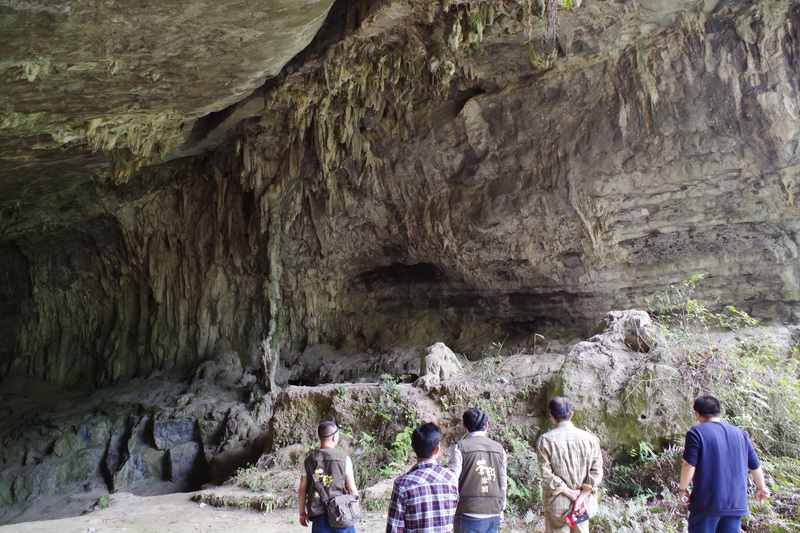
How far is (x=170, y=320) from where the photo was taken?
13.6 metres

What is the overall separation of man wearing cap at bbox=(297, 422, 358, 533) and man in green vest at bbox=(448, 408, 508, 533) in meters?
0.73

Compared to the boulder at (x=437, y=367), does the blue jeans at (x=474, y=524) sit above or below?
below

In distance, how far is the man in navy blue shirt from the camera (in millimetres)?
3197

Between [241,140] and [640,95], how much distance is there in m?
7.38

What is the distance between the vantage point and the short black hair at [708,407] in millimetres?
3325

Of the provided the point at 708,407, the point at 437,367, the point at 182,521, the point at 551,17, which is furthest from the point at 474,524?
the point at 551,17

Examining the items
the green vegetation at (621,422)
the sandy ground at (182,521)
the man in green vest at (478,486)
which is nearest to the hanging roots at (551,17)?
the green vegetation at (621,422)

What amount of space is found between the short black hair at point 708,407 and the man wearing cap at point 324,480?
2.20 metres

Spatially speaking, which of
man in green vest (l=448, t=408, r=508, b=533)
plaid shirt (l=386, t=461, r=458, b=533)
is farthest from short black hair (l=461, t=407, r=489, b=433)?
plaid shirt (l=386, t=461, r=458, b=533)

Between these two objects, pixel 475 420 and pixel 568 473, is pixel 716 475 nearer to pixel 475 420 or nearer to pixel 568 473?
pixel 568 473

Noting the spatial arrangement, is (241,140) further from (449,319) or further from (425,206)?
(449,319)

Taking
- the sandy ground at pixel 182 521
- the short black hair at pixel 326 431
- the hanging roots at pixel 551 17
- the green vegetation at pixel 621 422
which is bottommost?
the sandy ground at pixel 182 521

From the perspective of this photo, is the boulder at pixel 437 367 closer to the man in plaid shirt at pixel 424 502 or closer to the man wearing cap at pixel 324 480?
the man wearing cap at pixel 324 480

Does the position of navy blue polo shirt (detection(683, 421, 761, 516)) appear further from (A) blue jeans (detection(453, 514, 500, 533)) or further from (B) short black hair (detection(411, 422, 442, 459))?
(B) short black hair (detection(411, 422, 442, 459))
